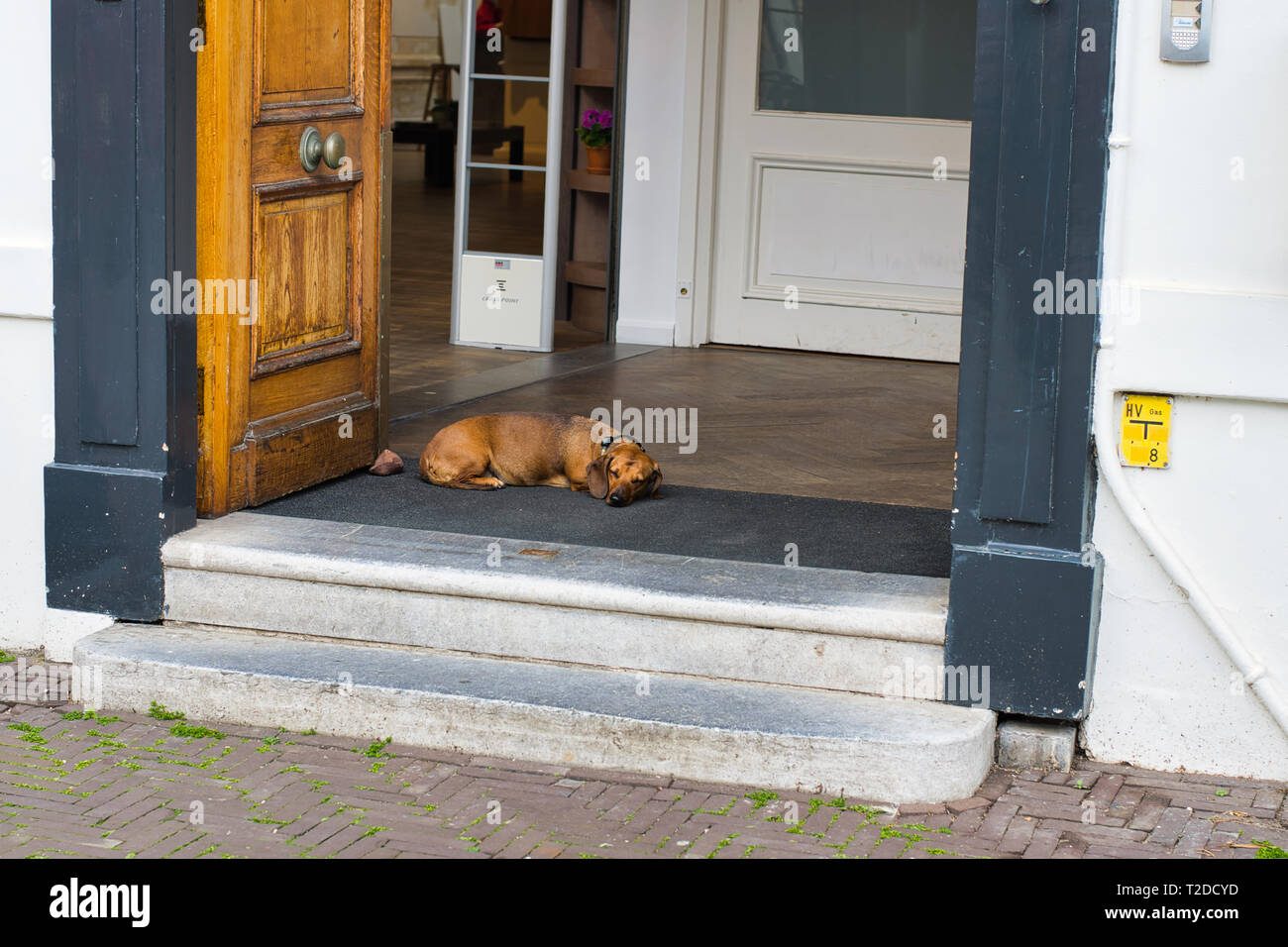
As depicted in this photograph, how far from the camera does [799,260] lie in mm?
9258

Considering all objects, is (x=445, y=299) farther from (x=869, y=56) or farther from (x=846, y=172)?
(x=869, y=56)

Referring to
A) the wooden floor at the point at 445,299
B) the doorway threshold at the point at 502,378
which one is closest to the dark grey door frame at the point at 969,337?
the doorway threshold at the point at 502,378

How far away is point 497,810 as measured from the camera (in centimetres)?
417

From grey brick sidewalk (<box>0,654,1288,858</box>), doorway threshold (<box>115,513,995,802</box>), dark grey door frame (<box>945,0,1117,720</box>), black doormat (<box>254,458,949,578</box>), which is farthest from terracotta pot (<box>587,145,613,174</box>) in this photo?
grey brick sidewalk (<box>0,654,1288,858</box>)

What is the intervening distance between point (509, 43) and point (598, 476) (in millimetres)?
5190

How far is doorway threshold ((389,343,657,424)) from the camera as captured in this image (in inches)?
301

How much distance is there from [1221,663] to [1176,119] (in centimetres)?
144

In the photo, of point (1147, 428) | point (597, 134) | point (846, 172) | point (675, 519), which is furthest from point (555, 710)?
point (597, 134)

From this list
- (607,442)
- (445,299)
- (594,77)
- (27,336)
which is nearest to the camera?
(27,336)

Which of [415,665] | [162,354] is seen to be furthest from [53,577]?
[415,665]

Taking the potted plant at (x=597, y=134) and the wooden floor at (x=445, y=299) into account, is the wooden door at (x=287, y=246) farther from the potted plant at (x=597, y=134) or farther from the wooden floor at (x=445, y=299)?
the potted plant at (x=597, y=134)

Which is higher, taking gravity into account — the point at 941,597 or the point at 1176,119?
the point at 1176,119
